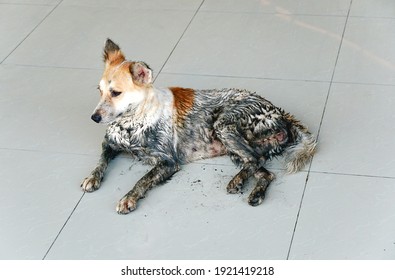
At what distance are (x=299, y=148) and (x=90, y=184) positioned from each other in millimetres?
1094

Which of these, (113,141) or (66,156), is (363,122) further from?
(66,156)

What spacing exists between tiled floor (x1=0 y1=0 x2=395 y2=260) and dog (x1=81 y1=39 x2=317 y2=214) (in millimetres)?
73

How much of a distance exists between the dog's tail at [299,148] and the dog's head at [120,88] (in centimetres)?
81

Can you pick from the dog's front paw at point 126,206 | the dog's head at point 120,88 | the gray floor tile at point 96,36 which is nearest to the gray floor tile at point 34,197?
the dog's front paw at point 126,206

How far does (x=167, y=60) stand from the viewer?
16.0 ft

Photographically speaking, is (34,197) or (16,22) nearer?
(34,197)

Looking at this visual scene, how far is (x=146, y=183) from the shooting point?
3713 mm

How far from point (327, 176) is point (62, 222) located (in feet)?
4.39

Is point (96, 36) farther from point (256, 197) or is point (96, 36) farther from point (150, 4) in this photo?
point (256, 197)

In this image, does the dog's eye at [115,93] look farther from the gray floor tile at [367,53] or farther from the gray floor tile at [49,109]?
the gray floor tile at [367,53]

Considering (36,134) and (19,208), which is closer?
(19,208)

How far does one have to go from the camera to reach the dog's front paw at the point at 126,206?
360cm

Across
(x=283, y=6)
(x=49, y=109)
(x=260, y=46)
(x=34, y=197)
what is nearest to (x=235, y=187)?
(x=34, y=197)
